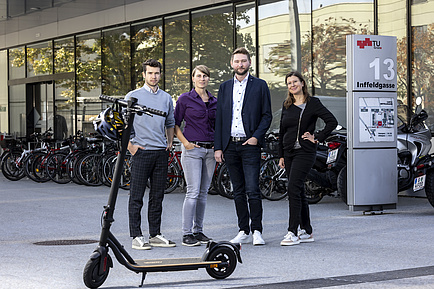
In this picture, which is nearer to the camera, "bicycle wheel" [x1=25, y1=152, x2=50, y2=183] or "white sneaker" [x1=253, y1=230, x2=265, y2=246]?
"white sneaker" [x1=253, y1=230, x2=265, y2=246]

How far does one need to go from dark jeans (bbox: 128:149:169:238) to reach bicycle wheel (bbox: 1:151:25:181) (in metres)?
11.4

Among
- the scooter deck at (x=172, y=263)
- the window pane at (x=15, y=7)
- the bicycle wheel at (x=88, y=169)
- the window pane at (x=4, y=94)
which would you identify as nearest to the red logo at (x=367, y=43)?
the scooter deck at (x=172, y=263)

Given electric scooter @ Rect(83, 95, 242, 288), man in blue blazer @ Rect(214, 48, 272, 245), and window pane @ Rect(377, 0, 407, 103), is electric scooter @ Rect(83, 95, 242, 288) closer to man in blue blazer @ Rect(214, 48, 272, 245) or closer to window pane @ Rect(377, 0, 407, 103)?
man in blue blazer @ Rect(214, 48, 272, 245)

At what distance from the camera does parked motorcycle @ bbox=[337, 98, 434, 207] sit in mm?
10312

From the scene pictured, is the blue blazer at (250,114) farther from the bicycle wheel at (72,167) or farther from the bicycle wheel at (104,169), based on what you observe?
the bicycle wheel at (72,167)

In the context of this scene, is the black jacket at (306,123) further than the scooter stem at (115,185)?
Yes

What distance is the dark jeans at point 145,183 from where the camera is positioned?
761 cm

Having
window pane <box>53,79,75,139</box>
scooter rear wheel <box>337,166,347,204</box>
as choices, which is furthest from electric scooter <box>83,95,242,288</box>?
window pane <box>53,79,75,139</box>

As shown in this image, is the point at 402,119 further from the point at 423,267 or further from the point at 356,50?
the point at 423,267

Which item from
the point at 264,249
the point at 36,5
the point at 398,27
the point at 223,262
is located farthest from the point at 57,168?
the point at 223,262

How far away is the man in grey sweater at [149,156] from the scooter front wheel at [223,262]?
1.65m

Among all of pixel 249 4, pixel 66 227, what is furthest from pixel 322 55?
pixel 66 227

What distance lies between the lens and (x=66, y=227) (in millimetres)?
9438

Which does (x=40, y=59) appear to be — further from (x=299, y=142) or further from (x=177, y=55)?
(x=299, y=142)
